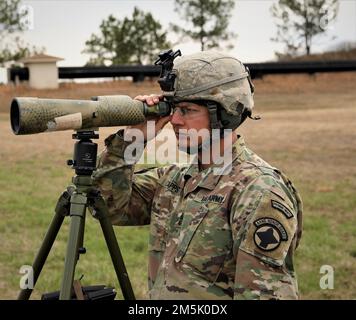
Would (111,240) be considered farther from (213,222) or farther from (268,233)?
(268,233)

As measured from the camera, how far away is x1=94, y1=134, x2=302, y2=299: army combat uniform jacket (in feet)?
8.46

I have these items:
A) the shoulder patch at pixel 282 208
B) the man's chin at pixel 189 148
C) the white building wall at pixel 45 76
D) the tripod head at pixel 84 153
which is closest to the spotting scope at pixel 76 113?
the tripod head at pixel 84 153

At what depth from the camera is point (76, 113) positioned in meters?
2.83

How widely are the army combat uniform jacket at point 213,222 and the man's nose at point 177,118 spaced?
249mm

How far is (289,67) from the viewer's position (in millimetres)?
26172

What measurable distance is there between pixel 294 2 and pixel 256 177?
30754mm

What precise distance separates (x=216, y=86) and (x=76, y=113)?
623mm

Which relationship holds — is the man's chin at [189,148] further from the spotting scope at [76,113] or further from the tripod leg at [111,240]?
Answer: the tripod leg at [111,240]

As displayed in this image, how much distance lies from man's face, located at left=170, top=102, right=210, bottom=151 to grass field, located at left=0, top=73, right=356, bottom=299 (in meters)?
3.33

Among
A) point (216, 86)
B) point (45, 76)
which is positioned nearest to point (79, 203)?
point (216, 86)

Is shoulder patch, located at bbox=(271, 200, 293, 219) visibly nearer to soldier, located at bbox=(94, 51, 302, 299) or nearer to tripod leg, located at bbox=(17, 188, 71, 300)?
soldier, located at bbox=(94, 51, 302, 299)

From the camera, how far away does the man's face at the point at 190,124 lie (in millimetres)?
2904

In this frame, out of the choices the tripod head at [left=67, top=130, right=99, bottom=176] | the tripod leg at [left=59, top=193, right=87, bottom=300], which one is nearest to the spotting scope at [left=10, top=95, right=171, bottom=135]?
the tripod head at [left=67, top=130, right=99, bottom=176]
